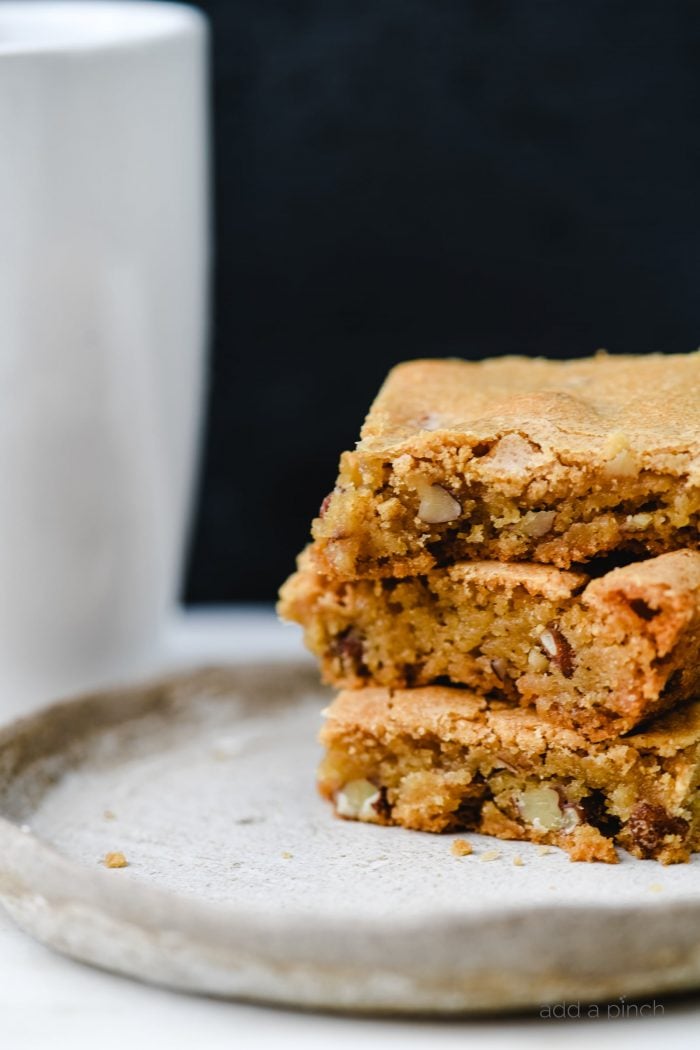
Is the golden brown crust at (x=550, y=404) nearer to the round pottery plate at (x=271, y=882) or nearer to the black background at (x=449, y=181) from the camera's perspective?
the round pottery plate at (x=271, y=882)

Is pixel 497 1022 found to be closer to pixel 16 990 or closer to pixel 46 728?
pixel 16 990

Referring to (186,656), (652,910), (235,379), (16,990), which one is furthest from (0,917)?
(235,379)

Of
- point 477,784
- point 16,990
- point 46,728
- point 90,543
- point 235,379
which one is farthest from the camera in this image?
point 235,379

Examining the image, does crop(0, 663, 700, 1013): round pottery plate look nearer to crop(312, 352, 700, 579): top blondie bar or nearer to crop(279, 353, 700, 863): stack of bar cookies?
crop(279, 353, 700, 863): stack of bar cookies

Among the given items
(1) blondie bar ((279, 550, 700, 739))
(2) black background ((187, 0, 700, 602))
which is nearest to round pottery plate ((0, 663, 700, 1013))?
(1) blondie bar ((279, 550, 700, 739))

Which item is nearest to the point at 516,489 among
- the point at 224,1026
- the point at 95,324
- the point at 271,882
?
the point at 271,882

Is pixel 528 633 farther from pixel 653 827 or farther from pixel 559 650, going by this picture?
pixel 653 827
